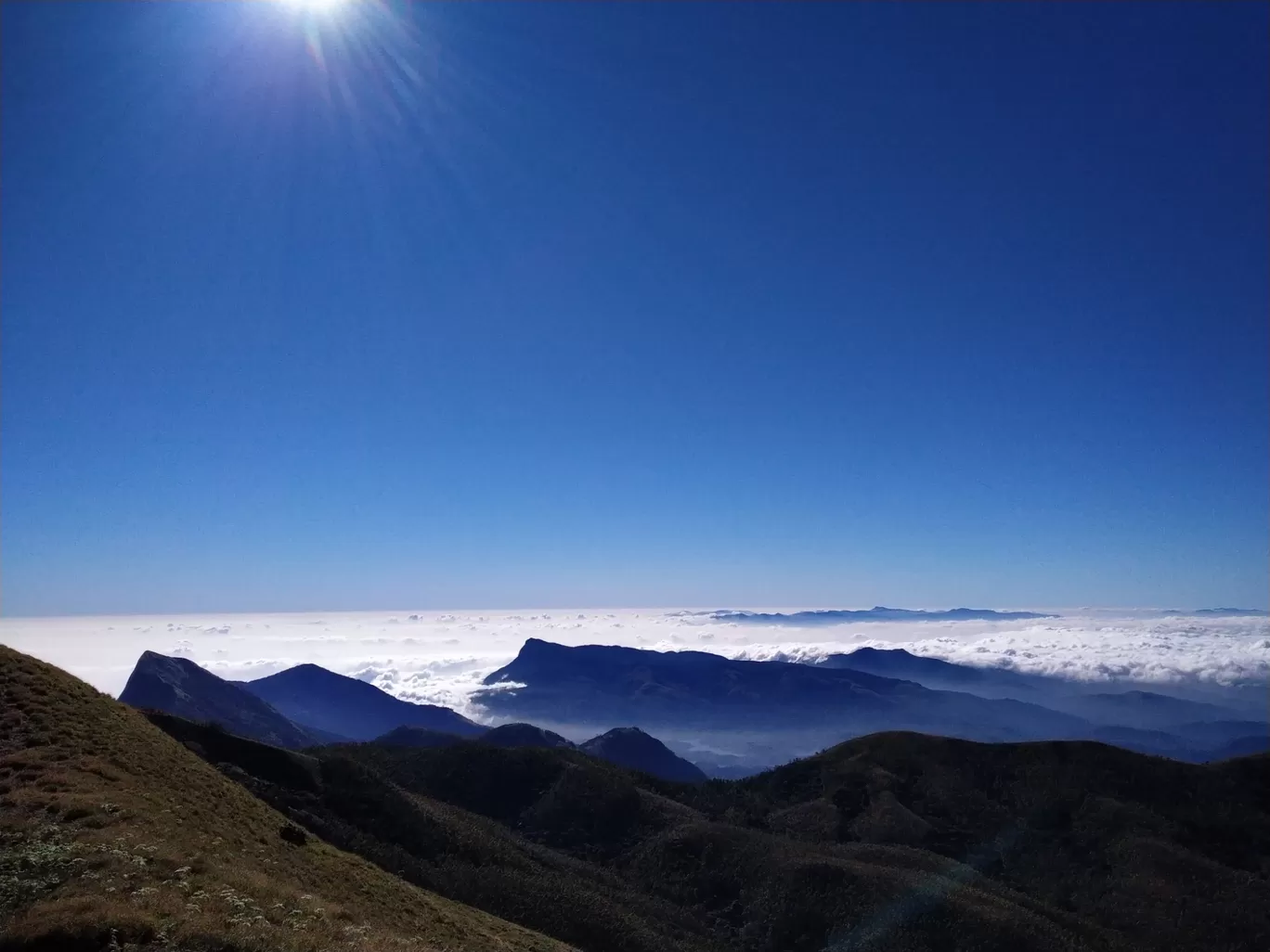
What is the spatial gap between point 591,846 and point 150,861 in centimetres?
5935

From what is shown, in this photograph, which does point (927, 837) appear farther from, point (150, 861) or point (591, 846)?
point (150, 861)

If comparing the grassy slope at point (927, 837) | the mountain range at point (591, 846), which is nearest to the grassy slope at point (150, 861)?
the mountain range at point (591, 846)

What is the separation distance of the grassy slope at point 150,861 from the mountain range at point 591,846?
0.14 metres

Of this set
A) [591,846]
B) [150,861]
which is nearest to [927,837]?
[591,846]

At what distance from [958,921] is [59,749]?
2448 inches

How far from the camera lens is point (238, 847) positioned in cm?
3322

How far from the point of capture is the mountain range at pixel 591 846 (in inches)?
974

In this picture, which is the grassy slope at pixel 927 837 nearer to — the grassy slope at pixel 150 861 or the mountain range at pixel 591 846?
the mountain range at pixel 591 846

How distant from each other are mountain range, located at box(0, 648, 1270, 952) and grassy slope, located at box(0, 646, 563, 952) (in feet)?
0.45

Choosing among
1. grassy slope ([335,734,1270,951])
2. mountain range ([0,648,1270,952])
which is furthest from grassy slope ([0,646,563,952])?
grassy slope ([335,734,1270,951])

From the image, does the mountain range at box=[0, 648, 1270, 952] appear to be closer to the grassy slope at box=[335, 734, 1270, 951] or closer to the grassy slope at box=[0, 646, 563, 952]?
the grassy slope at box=[0, 646, 563, 952]

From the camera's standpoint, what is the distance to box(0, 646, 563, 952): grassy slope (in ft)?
65.8

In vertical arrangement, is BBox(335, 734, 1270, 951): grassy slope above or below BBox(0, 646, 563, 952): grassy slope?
below

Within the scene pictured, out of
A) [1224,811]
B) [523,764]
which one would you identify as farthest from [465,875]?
[1224,811]
